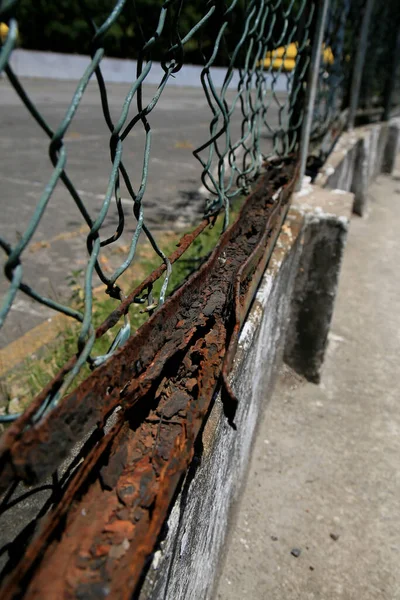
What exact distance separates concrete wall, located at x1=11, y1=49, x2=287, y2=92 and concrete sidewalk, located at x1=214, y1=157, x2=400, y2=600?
2137 cm

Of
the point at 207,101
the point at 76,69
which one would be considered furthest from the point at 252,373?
the point at 76,69

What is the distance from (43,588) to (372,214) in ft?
24.3

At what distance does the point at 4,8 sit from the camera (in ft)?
2.10

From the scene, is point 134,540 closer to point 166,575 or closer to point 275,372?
point 166,575

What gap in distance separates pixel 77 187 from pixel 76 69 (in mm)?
22105

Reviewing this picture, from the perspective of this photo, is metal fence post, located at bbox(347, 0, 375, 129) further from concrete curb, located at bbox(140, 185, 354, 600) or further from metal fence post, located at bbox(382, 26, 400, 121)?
concrete curb, located at bbox(140, 185, 354, 600)

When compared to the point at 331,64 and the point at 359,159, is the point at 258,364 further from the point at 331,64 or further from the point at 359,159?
the point at 359,159

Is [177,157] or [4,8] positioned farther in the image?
[177,157]

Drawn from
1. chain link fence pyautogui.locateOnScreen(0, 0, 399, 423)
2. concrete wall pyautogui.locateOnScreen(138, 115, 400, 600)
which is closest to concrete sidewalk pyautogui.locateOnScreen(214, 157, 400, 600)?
concrete wall pyautogui.locateOnScreen(138, 115, 400, 600)

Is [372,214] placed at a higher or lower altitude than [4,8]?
lower

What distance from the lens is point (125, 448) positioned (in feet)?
3.38

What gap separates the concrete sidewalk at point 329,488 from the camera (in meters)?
2.11

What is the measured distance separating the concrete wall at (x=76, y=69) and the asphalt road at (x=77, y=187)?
13.8 metres

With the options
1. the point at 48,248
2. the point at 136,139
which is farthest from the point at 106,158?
the point at 48,248
